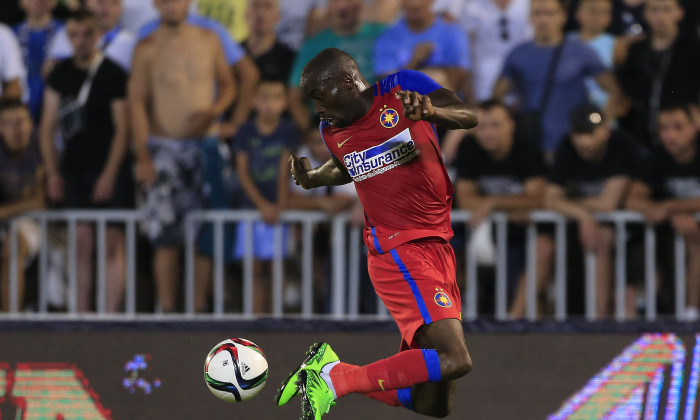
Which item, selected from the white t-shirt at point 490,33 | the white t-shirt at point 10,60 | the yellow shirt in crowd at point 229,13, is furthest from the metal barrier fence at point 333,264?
the yellow shirt in crowd at point 229,13

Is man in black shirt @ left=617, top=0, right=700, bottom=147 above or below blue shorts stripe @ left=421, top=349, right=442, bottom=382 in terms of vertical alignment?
above

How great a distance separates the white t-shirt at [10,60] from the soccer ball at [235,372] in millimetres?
3776

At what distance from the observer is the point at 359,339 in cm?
515

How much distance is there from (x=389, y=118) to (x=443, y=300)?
0.89 meters

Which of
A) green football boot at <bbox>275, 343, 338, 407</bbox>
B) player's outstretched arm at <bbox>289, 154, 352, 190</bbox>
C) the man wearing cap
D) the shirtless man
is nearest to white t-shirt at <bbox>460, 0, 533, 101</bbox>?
the man wearing cap

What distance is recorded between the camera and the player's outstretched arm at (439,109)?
12.7ft

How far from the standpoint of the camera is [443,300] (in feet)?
14.3

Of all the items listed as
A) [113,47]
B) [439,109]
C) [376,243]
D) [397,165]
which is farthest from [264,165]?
[439,109]

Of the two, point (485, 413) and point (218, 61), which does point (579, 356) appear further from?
point (218, 61)

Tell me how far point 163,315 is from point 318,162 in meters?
1.61

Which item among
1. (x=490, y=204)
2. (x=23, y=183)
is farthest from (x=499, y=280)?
(x=23, y=183)

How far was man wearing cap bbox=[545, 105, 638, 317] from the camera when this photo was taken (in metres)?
6.68

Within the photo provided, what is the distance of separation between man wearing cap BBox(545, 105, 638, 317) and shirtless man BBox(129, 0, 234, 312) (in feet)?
8.53

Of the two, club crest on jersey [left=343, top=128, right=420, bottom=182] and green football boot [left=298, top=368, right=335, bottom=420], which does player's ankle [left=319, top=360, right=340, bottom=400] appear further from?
club crest on jersey [left=343, top=128, right=420, bottom=182]
